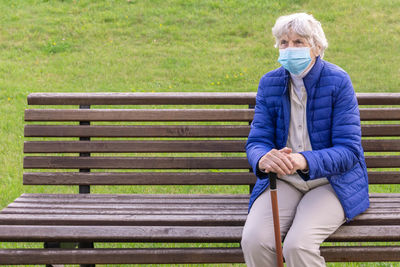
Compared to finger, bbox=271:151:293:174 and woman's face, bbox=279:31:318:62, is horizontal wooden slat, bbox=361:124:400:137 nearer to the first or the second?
woman's face, bbox=279:31:318:62

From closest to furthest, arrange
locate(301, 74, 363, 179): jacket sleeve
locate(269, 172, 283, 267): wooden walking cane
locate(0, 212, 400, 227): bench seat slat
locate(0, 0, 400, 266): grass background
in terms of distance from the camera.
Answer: locate(269, 172, 283, 267): wooden walking cane
locate(301, 74, 363, 179): jacket sleeve
locate(0, 212, 400, 227): bench seat slat
locate(0, 0, 400, 266): grass background

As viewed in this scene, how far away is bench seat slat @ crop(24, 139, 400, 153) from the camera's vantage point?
4039 millimetres

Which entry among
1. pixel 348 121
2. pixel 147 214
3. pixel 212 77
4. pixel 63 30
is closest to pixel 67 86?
pixel 212 77

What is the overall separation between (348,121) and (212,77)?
260 inches

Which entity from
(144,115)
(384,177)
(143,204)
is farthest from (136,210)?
(384,177)

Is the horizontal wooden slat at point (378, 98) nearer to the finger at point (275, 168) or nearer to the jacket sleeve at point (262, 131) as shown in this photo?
the jacket sleeve at point (262, 131)

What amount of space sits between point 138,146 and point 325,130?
1.39m

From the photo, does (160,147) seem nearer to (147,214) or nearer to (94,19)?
(147,214)

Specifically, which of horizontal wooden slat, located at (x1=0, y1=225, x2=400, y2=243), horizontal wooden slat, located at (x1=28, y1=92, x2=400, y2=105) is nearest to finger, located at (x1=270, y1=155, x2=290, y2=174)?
horizontal wooden slat, located at (x1=0, y1=225, x2=400, y2=243)

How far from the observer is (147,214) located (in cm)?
350

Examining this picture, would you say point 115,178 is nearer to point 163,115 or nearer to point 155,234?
point 163,115

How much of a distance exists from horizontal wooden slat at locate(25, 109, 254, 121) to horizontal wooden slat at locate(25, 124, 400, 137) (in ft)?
0.18

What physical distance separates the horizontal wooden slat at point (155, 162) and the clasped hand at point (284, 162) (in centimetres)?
97

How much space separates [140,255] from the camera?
3.17 meters
